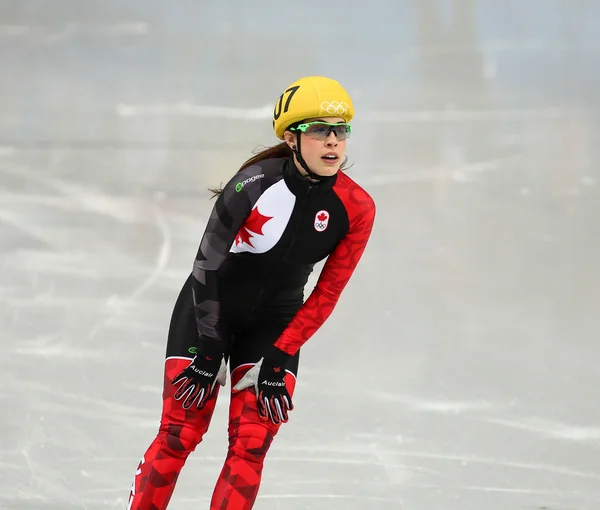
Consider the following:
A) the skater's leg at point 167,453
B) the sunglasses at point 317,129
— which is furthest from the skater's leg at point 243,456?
the sunglasses at point 317,129

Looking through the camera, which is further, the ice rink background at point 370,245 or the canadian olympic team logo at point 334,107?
the ice rink background at point 370,245

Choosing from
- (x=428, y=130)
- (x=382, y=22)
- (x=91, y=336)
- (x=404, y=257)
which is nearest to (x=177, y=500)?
(x=91, y=336)

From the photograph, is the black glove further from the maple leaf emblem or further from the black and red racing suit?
the maple leaf emblem

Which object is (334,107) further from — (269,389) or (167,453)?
(167,453)

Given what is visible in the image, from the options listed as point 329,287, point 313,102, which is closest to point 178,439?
point 329,287

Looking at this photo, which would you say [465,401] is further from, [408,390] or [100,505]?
[100,505]

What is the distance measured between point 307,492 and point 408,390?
2.65 feet

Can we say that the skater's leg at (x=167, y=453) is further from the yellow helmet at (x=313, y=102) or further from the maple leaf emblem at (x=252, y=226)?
the yellow helmet at (x=313, y=102)

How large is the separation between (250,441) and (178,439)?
20 centimetres

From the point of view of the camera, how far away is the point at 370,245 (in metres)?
5.06

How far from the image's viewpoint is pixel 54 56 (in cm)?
688

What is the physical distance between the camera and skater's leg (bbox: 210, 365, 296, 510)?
244 centimetres

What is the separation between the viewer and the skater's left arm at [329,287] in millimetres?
2549

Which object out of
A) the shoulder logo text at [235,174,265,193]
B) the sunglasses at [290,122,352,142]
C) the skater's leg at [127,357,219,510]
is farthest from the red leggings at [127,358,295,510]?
the sunglasses at [290,122,352,142]
